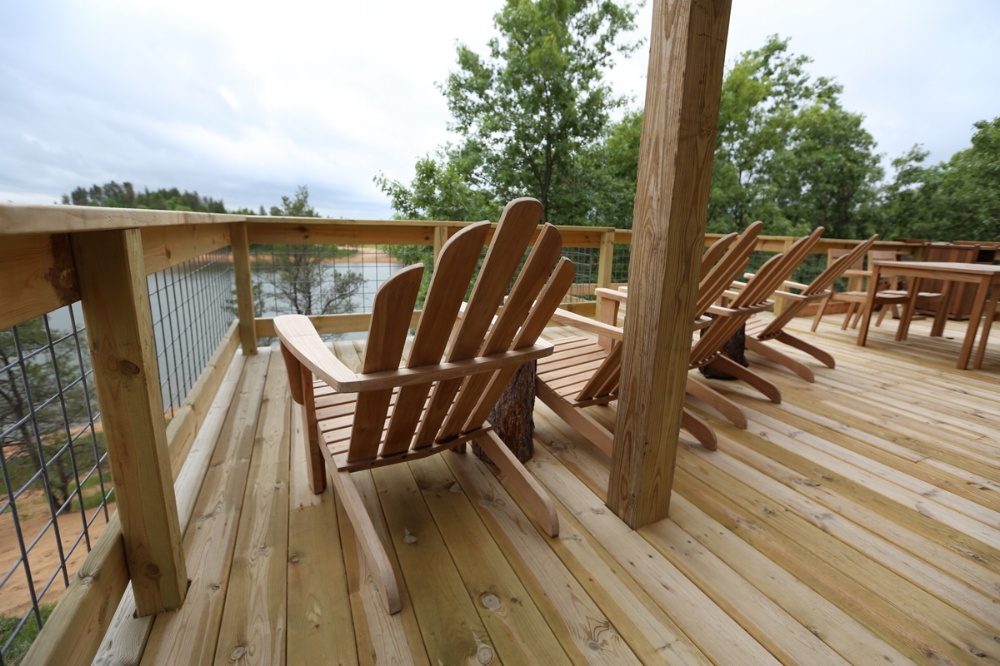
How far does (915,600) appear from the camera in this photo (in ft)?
3.99

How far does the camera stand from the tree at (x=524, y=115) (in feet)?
43.4

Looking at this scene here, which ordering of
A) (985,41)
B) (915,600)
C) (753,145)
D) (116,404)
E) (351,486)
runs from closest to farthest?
(116,404), (915,600), (351,486), (985,41), (753,145)

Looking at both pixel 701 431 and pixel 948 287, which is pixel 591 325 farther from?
pixel 948 287

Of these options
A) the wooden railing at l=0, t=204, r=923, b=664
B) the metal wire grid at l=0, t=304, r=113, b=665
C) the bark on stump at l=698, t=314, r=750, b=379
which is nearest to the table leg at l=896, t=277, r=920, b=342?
the bark on stump at l=698, t=314, r=750, b=379

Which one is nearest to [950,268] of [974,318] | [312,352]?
[974,318]

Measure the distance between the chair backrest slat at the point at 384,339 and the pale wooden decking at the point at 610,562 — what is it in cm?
40

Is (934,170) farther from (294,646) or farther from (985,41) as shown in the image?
(294,646)

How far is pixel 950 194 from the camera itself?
1190 centimetres

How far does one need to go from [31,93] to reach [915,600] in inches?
1778

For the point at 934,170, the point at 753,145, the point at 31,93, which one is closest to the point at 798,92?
the point at 753,145

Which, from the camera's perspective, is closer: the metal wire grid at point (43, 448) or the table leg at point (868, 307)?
the metal wire grid at point (43, 448)

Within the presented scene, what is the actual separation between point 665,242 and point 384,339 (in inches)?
31.3

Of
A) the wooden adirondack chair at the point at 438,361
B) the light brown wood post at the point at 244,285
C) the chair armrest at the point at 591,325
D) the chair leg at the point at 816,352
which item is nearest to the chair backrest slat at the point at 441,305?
the wooden adirondack chair at the point at 438,361

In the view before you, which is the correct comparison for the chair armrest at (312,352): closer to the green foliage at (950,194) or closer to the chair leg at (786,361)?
the chair leg at (786,361)
